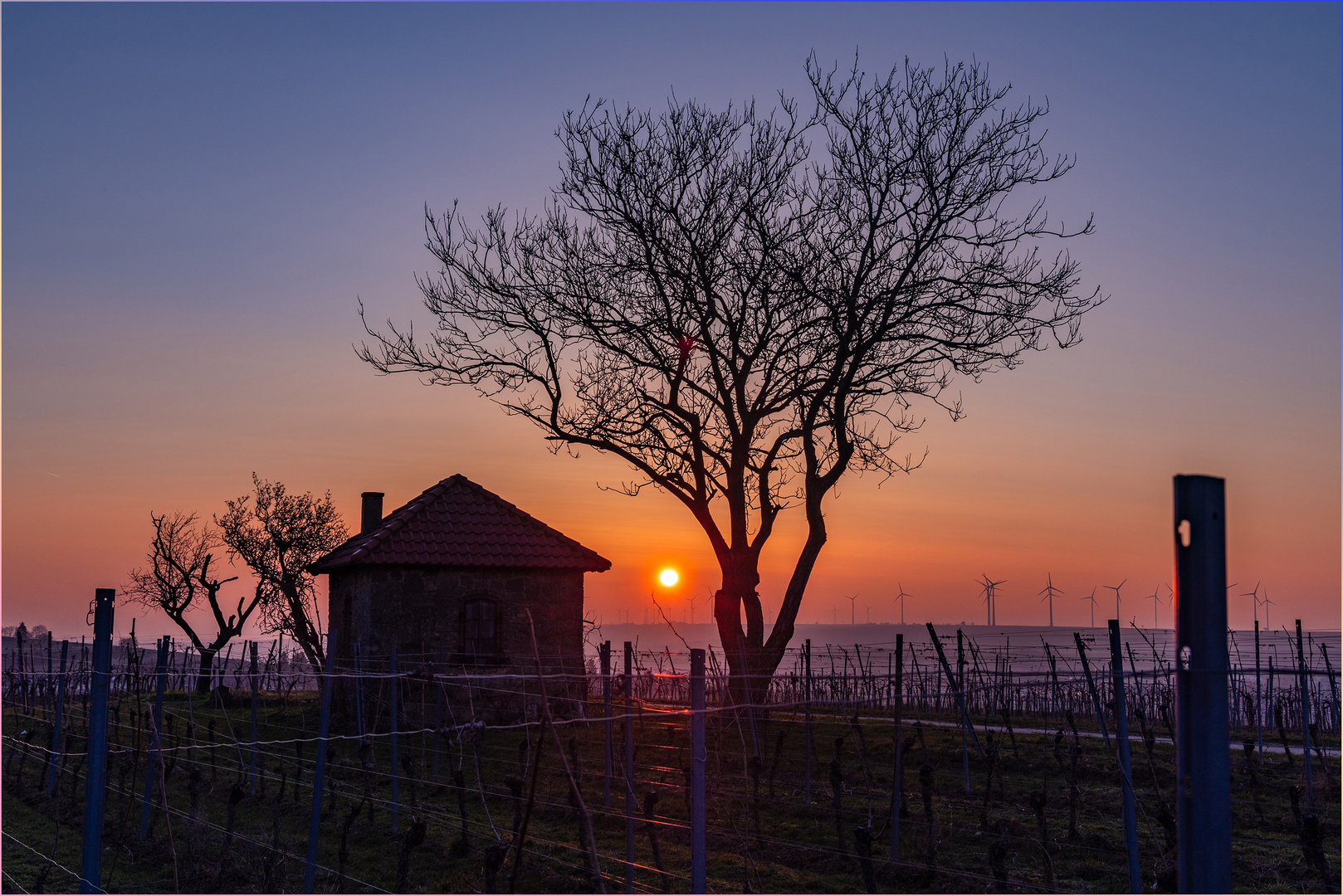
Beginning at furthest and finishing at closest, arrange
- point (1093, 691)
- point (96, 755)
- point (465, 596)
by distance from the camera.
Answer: point (465, 596), point (1093, 691), point (96, 755)

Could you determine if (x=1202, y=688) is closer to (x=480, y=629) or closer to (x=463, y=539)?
(x=480, y=629)

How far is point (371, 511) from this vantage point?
977 inches

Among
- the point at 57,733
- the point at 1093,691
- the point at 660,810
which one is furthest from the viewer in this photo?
the point at 57,733

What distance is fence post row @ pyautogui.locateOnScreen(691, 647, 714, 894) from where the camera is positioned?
17.6 feet

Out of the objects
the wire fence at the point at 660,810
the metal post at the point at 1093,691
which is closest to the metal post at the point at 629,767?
the wire fence at the point at 660,810

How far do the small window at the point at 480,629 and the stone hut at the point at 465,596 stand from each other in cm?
2

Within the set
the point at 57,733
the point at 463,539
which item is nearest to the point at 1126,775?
the point at 57,733

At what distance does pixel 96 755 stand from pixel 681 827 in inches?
226

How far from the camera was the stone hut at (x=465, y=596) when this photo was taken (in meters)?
20.1

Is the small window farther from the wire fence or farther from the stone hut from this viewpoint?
the wire fence

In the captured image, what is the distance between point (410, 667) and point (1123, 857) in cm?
1388

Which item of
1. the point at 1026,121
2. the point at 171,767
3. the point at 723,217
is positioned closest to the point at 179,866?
the point at 171,767

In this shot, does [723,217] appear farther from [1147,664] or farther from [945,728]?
[1147,664]

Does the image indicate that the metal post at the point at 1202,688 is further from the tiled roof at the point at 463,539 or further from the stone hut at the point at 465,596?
the tiled roof at the point at 463,539
